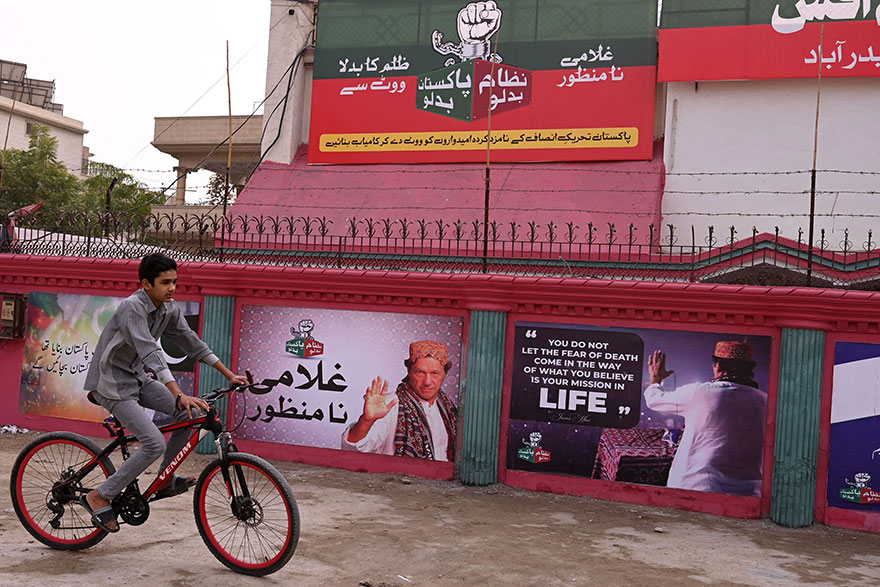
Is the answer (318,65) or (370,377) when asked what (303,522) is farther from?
(318,65)

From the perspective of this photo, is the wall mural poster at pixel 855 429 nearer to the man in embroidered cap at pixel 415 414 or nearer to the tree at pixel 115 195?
the man in embroidered cap at pixel 415 414

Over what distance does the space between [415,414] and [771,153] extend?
8.65 meters

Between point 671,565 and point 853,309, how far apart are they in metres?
2.84

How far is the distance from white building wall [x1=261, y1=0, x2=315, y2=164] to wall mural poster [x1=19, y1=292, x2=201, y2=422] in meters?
7.77

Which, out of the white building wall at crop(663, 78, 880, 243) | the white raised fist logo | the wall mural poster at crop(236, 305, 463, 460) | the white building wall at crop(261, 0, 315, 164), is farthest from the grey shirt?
the white building wall at crop(261, 0, 315, 164)

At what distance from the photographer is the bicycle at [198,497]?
16.0 feet

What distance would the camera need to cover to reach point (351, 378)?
344 inches

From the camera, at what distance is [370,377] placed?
8.67m

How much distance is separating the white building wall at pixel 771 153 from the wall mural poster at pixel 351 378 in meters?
6.57

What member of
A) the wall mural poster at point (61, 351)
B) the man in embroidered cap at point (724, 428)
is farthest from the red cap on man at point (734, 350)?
the wall mural poster at point (61, 351)

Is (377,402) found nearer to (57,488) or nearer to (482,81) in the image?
(57,488)

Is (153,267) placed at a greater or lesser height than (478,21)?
lesser

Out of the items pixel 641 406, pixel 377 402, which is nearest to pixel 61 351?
pixel 377 402

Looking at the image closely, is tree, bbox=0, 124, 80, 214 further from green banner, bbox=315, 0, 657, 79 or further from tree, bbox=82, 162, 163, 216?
green banner, bbox=315, 0, 657, 79
